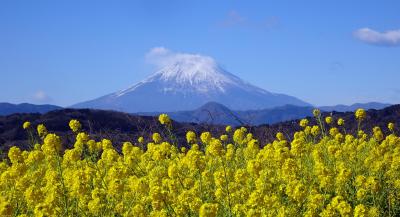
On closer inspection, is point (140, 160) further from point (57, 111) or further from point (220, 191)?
point (57, 111)

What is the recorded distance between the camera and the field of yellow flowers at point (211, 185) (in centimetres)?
554

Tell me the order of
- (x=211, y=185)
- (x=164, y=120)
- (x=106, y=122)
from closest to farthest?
(x=211, y=185), (x=164, y=120), (x=106, y=122)

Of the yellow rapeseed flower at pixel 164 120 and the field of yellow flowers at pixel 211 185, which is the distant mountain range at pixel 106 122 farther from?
the yellow rapeseed flower at pixel 164 120

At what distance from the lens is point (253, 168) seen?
6.77 m

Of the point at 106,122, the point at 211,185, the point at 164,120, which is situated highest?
the point at 106,122

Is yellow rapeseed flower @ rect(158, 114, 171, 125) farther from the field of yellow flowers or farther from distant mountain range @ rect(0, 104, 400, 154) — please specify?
distant mountain range @ rect(0, 104, 400, 154)

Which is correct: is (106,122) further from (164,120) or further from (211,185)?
(211,185)

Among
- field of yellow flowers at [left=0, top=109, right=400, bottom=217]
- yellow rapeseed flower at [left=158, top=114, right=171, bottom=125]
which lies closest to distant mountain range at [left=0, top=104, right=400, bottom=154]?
field of yellow flowers at [left=0, top=109, right=400, bottom=217]

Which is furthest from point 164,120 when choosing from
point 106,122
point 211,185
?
point 106,122

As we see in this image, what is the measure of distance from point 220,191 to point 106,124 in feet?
103

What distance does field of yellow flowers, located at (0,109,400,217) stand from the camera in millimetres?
5539

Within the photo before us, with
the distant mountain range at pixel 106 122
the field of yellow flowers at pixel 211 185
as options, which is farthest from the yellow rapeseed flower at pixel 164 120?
the distant mountain range at pixel 106 122

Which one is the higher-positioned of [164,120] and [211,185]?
[164,120]

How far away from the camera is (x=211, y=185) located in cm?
763
